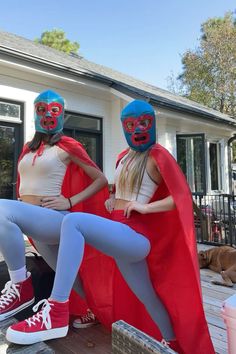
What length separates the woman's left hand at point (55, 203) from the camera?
163 cm

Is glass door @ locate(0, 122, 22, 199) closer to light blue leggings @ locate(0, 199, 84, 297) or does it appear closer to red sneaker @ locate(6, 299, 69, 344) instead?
light blue leggings @ locate(0, 199, 84, 297)

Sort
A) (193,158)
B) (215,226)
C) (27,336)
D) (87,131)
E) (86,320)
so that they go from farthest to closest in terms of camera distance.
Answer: (193,158)
(87,131)
(215,226)
(86,320)
(27,336)

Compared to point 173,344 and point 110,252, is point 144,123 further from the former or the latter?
point 173,344

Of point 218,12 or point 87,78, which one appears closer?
point 87,78

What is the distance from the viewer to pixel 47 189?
66.8 inches

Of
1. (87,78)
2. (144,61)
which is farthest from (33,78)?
(144,61)

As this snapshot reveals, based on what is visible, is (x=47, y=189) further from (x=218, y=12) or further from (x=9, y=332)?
(x=218, y=12)

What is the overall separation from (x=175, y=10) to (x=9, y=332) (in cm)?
1871

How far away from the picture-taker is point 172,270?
1579mm

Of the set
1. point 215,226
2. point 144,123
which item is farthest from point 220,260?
point 144,123

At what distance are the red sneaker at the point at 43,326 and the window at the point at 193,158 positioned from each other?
25.2 feet

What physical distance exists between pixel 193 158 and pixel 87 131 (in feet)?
11.9

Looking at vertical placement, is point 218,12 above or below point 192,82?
above

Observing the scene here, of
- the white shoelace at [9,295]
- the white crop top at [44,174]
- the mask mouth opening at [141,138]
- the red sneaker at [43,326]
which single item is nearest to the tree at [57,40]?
the white crop top at [44,174]
